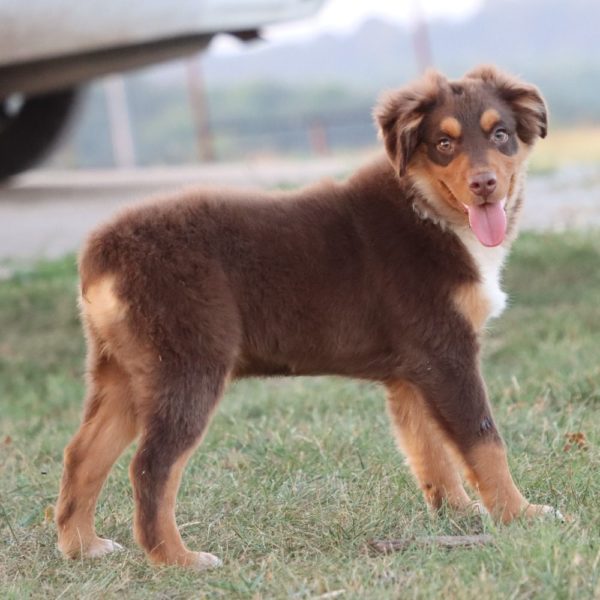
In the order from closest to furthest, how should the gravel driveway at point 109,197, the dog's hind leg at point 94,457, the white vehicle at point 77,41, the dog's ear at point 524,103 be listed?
1. the dog's hind leg at point 94,457
2. the dog's ear at point 524,103
3. the white vehicle at point 77,41
4. the gravel driveway at point 109,197

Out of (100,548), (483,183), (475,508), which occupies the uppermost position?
(483,183)

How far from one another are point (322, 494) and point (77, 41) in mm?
8466

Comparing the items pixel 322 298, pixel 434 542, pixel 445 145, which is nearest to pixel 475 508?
pixel 434 542

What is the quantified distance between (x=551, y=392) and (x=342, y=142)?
2517cm

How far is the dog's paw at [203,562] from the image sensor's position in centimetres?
410

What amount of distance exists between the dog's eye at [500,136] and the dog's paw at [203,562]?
1774mm

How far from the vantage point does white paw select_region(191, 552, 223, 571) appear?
4.10m

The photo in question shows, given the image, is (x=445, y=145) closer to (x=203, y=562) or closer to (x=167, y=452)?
(x=167, y=452)

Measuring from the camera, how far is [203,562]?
413cm

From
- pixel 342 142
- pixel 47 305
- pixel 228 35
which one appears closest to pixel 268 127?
pixel 342 142

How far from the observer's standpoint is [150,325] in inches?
163

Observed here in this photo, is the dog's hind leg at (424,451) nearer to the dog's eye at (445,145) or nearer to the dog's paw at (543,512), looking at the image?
the dog's paw at (543,512)

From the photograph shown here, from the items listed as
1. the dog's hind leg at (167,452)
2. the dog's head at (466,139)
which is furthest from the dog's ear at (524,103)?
the dog's hind leg at (167,452)

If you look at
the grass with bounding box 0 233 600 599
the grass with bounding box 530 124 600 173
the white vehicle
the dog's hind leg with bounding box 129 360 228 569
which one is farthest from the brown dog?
the grass with bounding box 530 124 600 173
